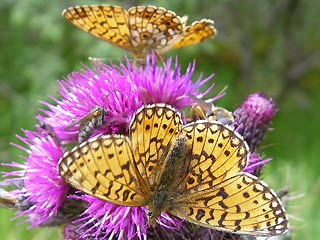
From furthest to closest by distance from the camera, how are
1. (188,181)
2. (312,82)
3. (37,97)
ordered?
(312,82) → (37,97) → (188,181)

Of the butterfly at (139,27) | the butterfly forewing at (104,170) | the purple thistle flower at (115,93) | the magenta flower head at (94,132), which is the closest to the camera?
the butterfly forewing at (104,170)

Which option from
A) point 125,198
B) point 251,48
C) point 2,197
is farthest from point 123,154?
point 251,48

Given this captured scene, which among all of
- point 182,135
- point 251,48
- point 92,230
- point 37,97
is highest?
point 251,48

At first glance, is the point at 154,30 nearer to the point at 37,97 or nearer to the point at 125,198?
the point at 125,198

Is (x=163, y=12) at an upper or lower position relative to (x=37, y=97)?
lower

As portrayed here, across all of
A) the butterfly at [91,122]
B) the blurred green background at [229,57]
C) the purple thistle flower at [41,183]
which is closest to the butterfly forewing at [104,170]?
the butterfly at [91,122]

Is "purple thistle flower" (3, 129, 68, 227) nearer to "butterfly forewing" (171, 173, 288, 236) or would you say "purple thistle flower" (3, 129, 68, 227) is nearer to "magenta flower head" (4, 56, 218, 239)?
"magenta flower head" (4, 56, 218, 239)

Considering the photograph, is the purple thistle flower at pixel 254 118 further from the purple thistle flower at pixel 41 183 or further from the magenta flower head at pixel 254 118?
the purple thistle flower at pixel 41 183
